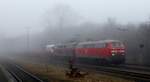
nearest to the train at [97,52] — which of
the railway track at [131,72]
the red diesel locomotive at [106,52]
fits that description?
the red diesel locomotive at [106,52]

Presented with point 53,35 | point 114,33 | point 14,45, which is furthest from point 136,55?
point 14,45

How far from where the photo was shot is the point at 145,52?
52625 mm

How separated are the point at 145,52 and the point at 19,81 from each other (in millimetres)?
27522

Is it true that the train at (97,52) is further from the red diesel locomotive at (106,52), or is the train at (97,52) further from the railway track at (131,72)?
the railway track at (131,72)

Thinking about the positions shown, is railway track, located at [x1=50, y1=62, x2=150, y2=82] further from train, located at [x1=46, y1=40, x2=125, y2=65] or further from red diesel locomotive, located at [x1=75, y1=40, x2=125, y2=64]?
red diesel locomotive, located at [x1=75, y1=40, x2=125, y2=64]

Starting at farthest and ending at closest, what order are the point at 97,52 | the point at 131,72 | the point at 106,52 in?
the point at 97,52, the point at 106,52, the point at 131,72

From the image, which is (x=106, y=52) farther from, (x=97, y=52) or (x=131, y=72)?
(x=131, y=72)

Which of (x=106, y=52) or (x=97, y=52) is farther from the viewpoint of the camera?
(x=97, y=52)

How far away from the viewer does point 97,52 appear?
46.8 metres

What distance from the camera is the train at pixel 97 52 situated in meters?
43.2

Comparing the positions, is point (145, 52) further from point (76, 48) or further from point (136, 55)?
point (76, 48)

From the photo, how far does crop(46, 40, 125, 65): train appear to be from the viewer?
43250 millimetres

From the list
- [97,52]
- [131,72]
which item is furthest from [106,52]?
[131,72]

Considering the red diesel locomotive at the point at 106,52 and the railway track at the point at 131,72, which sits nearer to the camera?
the railway track at the point at 131,72
